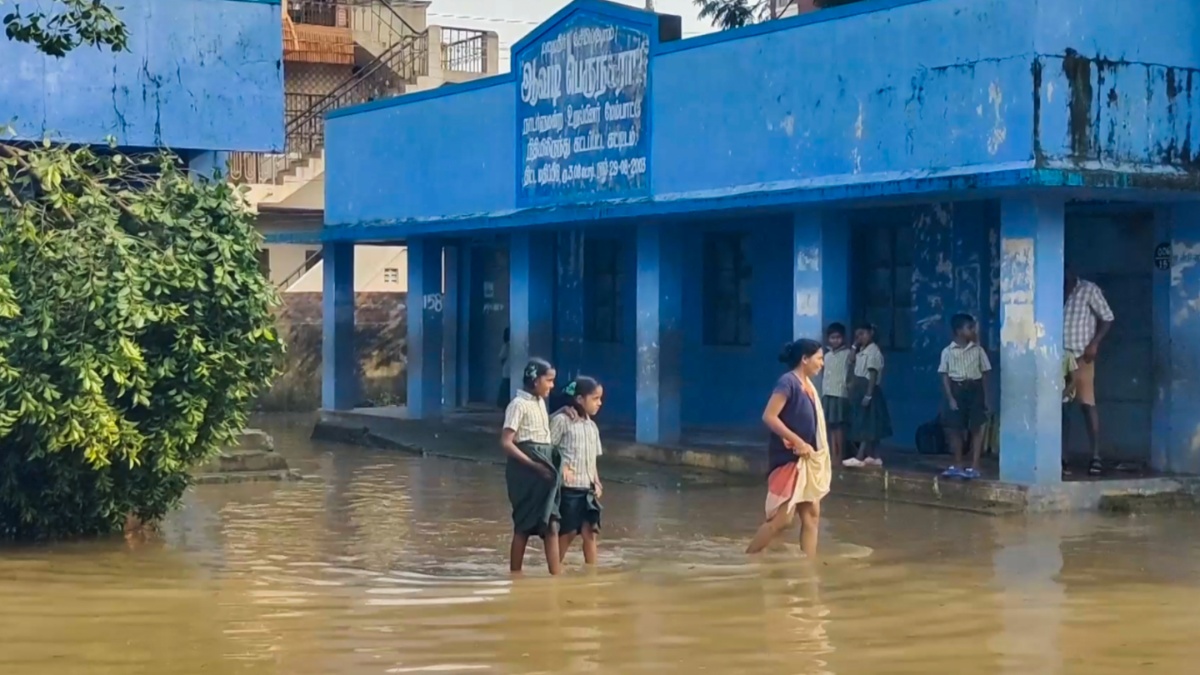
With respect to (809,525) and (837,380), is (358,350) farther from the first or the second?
(809,525)

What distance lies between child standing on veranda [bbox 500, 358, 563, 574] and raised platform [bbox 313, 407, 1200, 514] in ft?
16.6

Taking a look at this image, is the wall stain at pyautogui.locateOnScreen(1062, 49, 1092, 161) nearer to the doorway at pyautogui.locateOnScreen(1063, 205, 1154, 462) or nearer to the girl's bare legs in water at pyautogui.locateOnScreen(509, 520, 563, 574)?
the doorway at pyautogui.locateOnScreen(1063, 205, 1154, 462)

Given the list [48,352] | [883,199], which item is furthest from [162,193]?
[883,199]

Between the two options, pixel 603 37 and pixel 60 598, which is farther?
pixel 603 37

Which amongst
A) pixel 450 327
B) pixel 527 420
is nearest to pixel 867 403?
pixel 527 420

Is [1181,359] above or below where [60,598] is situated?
above

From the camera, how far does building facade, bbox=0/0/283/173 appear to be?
16703 millimetres

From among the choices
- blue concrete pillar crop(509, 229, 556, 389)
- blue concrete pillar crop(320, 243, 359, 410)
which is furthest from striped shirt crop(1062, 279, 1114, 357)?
blue concrete pillar crop(320, 243, 359, 410)

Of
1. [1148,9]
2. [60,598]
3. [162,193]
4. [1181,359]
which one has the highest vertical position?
[1148,9]

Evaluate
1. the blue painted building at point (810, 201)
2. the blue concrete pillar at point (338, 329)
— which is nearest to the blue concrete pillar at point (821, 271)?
the blue painted building at point (810, 201)

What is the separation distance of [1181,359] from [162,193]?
→ 29.5 ft

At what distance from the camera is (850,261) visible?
18.7 metres

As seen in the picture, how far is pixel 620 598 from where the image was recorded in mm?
10375

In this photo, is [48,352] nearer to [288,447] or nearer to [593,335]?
[288,447]
